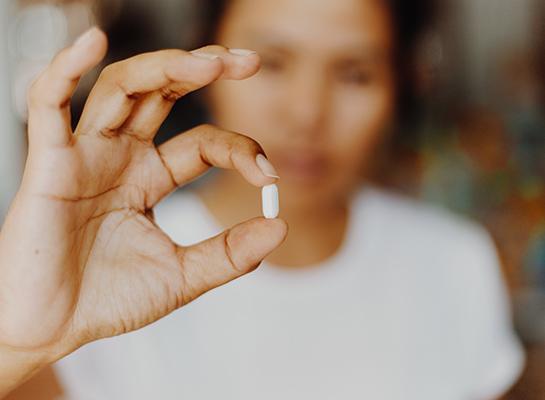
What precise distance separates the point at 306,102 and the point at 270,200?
1.64 ft

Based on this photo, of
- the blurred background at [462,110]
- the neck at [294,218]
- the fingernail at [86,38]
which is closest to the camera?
the fingernail at [86,38]

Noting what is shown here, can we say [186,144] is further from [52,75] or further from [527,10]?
[527,10]

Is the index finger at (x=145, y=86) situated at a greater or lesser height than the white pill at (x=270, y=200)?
greater

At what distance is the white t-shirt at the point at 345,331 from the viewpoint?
3.25 ft

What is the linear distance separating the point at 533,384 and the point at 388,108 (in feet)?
2.99

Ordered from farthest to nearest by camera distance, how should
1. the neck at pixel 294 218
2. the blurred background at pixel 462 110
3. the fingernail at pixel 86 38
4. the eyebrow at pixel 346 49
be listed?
the blurred background at pixel 462 110 < the neck at pixel 294 218 < the eyebrow at pixel 346 49 < the fingernail at pixel 86 38

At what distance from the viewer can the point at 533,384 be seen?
5.37 feet

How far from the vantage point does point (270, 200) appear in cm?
50

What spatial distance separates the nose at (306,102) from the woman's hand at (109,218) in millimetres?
468

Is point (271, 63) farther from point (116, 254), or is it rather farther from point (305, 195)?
point (116, 254)

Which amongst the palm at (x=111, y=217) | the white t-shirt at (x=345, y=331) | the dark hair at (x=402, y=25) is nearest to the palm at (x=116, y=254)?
the palm at (x=111, y=217)

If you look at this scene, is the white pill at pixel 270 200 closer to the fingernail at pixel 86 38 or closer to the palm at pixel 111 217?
the palm at pixel 111 217

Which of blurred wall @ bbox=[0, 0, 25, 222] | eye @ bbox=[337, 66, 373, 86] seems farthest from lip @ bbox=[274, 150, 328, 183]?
blurred wall @ bbox=[0, 0, 25, 222]

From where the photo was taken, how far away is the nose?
98 centimetres
